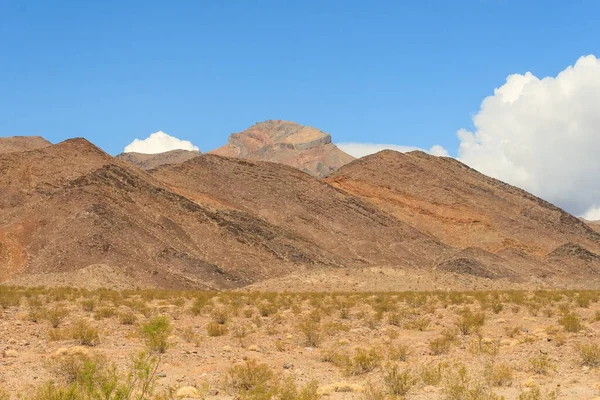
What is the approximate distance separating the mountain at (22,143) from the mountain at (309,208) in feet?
206

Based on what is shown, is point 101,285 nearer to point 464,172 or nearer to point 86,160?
point 86,160

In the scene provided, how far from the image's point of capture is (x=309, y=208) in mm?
75312

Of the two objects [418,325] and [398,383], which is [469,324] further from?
[398,383]

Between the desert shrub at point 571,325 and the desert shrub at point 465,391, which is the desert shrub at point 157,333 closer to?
the desert shrub at point 465,391

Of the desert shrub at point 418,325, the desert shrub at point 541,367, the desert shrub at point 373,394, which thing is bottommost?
the desert shrub at point 373,394

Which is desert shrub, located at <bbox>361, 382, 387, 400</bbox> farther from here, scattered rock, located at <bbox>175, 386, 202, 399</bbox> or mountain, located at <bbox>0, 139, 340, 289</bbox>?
mountain, located at <bbox>0, 139, 340, 289</bbox>

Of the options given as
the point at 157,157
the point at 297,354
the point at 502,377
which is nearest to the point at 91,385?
the point at 297,354

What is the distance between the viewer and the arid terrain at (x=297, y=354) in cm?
1055

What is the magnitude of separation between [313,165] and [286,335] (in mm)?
166179

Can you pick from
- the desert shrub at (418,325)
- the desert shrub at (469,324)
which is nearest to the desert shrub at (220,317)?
the desert shrub at (418,325)

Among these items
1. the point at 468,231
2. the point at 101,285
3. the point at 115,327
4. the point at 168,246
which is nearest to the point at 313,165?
the point at 468,231

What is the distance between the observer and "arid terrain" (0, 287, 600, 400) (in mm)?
10555

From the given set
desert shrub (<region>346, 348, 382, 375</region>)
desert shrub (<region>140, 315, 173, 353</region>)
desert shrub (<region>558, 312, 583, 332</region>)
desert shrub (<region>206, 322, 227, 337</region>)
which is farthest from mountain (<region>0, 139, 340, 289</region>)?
desert shrub (<region>558, 312, 583, 332</region>)

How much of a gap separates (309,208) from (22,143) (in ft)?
270
